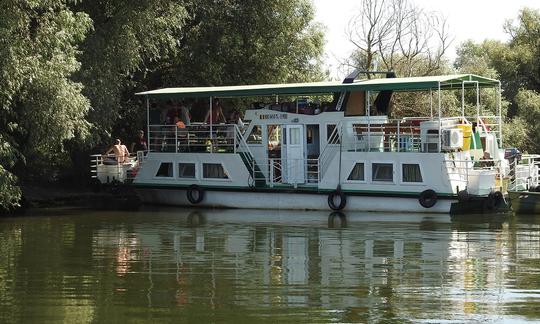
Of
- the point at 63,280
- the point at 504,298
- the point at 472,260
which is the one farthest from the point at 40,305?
the point at 472,260

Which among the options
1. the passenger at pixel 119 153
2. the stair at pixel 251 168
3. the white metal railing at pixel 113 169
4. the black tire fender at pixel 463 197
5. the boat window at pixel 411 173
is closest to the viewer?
the black tire fender at pixel 463 197

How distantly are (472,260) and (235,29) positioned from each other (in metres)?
22.9

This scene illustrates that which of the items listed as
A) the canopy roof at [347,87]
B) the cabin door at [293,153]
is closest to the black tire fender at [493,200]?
the canopy roof at [347,87]

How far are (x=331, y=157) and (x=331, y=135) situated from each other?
0.74 meters

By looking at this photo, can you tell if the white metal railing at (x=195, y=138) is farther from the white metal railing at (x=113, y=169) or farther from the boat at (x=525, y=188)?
the boat at (x=525, y=188)

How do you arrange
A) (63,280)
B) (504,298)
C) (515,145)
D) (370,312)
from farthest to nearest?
(515,145), (63,280), (504,298), (370,312)

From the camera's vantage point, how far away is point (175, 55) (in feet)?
122

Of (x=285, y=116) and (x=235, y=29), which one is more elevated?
A: (x=235, y=29)

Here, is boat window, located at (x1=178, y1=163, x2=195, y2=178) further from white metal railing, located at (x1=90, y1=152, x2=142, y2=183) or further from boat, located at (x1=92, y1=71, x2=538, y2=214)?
white metal railing, located at (x1=90, y1=152, x2=142, y2=183)

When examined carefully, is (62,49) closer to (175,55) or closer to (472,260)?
(175,55)

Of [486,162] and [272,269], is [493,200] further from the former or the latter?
[272,269]

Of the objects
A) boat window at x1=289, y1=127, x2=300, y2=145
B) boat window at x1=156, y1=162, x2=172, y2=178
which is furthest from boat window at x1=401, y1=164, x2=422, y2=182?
boat window at x1=156, y1=162, x2=172, y2=178

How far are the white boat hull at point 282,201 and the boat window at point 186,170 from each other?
1.93 feet

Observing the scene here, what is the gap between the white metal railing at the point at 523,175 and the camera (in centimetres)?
2903
